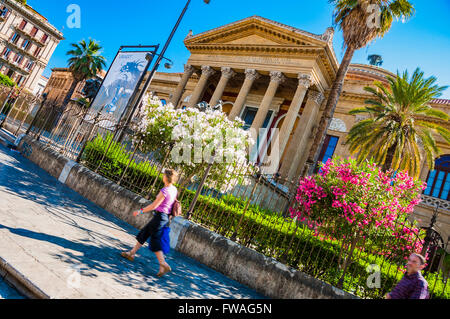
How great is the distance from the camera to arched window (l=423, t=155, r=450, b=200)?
59.1 ft

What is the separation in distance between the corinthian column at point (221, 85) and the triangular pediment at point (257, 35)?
7.27ft

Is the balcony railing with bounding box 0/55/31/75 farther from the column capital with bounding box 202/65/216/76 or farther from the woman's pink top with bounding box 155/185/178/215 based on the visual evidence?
the woman's pink top with bounding box 155/185/178/215

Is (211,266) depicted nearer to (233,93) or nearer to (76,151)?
(76,151)

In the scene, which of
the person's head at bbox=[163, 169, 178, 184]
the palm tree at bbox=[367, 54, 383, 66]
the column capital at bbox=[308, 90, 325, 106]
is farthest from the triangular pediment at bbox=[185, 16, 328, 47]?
the palm tree at bbox=[367, 54, 383, 66]

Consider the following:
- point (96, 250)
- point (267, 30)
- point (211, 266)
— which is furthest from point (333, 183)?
point (267, 30)

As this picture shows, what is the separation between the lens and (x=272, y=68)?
64.8ft

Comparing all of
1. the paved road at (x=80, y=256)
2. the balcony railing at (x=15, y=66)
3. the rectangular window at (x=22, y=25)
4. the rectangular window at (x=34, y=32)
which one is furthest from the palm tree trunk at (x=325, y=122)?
the rectangular window at (x=34, y=32)

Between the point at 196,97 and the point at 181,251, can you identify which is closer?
the point at 181,251

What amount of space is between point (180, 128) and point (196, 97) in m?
14.7

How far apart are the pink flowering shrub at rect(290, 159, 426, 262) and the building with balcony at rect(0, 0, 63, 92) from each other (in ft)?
170

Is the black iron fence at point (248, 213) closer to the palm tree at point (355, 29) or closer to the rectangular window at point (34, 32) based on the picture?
the palm tree at point (355, 29)

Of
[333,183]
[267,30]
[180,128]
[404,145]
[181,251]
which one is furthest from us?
[267,30]

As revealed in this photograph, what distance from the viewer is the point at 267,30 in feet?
66.1
